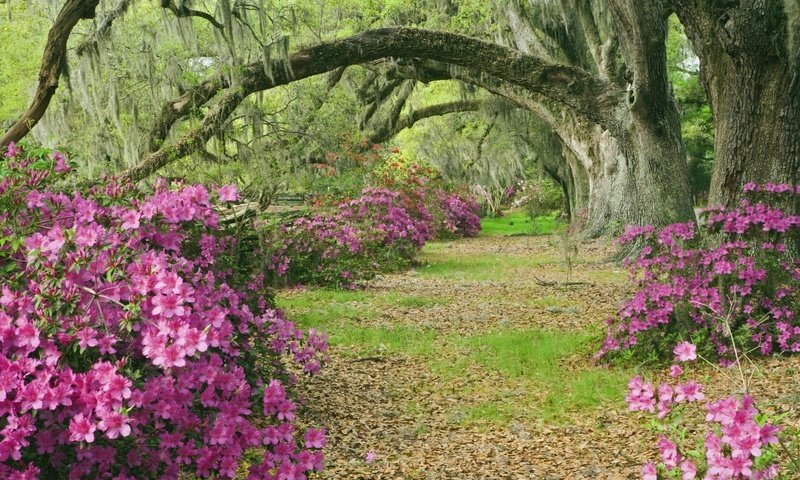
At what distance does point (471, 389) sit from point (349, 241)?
6484 mm

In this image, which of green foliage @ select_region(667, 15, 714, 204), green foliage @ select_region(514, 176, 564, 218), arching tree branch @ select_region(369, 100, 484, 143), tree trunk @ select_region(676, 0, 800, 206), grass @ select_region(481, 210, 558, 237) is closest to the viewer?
tree trunk @ select_region(676, 0, 800, 206)

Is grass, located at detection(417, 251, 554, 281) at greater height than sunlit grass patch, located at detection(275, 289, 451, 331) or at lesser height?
lesser

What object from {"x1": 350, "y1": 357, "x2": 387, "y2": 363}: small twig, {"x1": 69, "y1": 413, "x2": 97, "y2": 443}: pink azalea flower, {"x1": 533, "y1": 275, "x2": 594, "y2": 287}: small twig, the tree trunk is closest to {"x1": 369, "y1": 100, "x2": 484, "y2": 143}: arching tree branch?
{"x1": 533, "y1": 275, "x2": 594, "y2": 287}: small twig

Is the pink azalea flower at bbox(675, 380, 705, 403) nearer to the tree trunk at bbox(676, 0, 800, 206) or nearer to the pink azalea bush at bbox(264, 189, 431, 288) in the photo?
the tree trunk at bbox(676, 0, 800, 206)

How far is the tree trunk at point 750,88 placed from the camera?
6.48 meters

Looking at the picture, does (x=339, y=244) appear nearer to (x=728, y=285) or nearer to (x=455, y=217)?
(x=728, y=285)

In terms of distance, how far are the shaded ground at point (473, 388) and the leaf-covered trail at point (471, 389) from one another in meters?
0.01

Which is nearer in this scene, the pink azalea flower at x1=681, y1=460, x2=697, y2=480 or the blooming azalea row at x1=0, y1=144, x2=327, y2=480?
the blooming azalea row at x1=0, y1=144, x2=327, y2=480

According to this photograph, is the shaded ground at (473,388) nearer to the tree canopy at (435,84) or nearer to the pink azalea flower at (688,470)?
the pink azalea flower at (688,470)

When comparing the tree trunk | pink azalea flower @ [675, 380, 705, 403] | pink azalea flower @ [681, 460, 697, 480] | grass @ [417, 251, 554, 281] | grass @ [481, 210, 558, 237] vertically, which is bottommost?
grass @ [481, 210, 558, 237]

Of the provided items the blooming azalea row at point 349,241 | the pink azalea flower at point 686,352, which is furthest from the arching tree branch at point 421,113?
the pink azalea flower at point 686,352

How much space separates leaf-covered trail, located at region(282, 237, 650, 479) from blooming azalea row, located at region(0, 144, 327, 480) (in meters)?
1.74

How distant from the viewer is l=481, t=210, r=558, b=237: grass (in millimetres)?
26352

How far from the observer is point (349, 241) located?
12.5 metres
